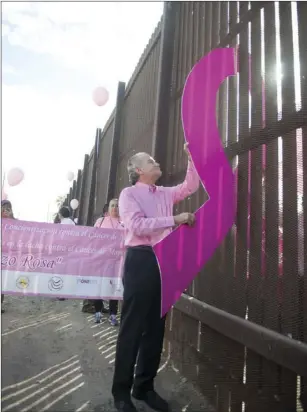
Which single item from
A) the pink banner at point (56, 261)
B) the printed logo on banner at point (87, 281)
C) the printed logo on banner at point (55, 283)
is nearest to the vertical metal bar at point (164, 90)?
the pink banner at point (56, 261)

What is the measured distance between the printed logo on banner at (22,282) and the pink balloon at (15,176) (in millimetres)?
5780

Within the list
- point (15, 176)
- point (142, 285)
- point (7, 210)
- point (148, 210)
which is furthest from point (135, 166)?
point (15, 176)

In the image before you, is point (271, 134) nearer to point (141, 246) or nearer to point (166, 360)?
point (141, 246)

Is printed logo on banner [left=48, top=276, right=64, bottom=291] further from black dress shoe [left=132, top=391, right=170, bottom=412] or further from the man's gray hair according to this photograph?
the man's gray hair

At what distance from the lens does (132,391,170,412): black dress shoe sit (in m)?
2.06

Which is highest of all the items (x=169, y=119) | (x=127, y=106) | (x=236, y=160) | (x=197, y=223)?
(x=127, y=106)

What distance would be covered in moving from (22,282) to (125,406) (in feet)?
4.56

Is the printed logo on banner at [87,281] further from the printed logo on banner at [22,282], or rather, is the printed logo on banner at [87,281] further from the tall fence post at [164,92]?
the tall fence post at [164,92]

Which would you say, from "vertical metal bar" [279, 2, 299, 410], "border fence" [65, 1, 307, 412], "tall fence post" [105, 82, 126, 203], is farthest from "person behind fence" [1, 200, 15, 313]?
"vertical metal bar" [279, 2, 299, 410]

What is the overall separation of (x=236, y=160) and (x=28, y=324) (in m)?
3.06

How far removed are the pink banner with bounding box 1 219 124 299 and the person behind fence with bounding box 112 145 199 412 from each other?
824 mm

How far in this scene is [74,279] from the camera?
2.90m

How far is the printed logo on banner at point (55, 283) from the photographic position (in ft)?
9.35

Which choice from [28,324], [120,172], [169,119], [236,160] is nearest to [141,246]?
[236,160]
